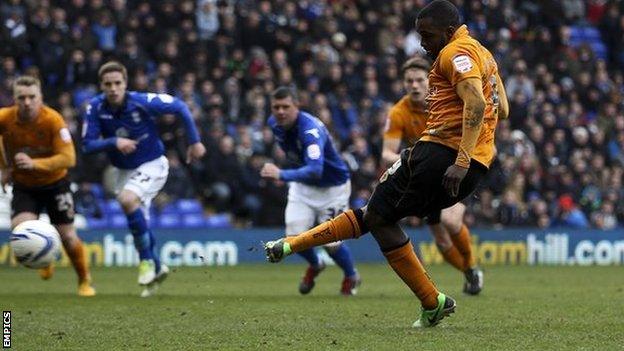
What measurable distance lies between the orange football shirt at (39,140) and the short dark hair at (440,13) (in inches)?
221

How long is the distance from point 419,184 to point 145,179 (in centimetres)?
547

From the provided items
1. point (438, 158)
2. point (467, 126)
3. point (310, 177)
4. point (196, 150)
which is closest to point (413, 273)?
point (438, 158)

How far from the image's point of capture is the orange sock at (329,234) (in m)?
10.2

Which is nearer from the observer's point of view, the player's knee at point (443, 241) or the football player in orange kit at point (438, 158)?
the football player in orange kit at point (438, 158)

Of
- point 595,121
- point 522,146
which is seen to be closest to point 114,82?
point 522,146

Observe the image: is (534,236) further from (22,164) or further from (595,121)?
(22,164)

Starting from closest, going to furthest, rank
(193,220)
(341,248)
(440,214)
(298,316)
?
(298,316) < (440,214) < (341,248) < (193,220)

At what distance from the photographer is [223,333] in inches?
390

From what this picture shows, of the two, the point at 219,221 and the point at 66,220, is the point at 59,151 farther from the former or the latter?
the point at 219,221

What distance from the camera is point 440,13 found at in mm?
9781

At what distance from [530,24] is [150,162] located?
807 inches

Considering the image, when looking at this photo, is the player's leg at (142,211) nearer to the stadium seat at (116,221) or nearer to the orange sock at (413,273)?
the orange sock at (413,273)

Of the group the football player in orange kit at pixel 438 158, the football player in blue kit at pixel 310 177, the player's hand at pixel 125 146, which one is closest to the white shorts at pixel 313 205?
the football player in blue kit at pixel 310 177

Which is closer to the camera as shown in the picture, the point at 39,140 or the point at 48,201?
the point at 39,140
